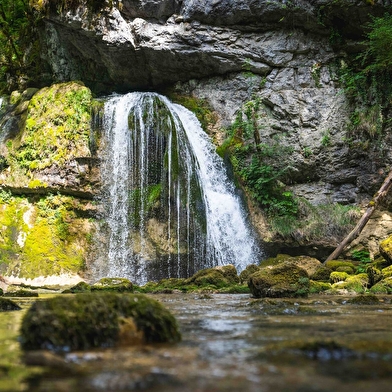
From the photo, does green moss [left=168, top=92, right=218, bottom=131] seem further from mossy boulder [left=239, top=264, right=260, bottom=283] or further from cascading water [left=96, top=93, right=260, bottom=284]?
mossy boulder [left=239, top=264, right=260, bottom=283]

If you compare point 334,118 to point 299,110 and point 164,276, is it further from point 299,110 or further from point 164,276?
point 164,276

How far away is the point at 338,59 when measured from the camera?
16.4 m

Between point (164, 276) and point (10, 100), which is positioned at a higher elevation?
point (10, 100)

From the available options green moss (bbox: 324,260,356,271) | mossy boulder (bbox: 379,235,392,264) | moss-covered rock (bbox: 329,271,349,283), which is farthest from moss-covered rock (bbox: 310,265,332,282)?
mossy boulder (bbox: 379,235,392,264)

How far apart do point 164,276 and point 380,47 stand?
10607 millimetres

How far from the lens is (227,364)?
225cm

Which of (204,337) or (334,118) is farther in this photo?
Result: (334,118)

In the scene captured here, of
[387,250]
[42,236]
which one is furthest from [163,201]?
[387,250]

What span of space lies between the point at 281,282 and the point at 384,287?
2.27 meters

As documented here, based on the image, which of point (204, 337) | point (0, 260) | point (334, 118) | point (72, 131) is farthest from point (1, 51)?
point (204, 337)

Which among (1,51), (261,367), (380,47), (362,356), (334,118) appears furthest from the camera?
(1,51)

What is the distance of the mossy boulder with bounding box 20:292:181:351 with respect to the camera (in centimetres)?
265

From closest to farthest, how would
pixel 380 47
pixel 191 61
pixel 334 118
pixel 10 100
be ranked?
pixel 380 47
pixel 334 118
pixel 191 61
pixel 10 100

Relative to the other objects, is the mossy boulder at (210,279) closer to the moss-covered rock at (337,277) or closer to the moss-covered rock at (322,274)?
the moss-covered rock at (322,274)
